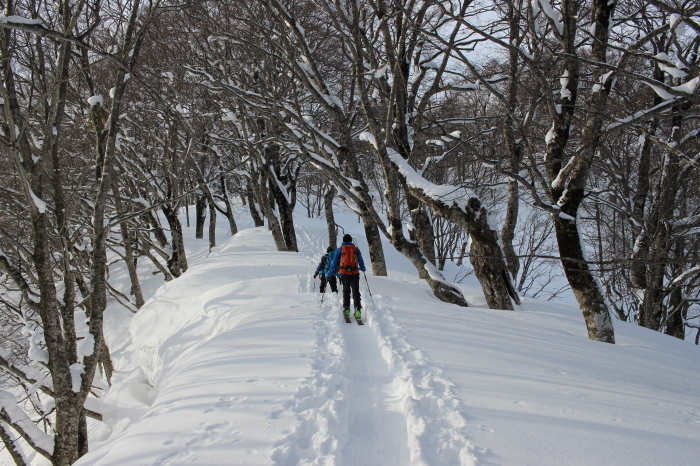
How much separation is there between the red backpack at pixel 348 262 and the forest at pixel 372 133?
130 centimetres

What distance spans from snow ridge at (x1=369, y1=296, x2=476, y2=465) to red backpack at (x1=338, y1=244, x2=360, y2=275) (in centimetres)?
224

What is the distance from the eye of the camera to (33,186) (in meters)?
4.38

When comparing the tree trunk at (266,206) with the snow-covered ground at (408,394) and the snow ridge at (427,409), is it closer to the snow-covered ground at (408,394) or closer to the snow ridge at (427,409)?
the snow-covered ground at (408,394)

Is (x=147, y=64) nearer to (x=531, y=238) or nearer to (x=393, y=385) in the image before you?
(x=393, y=385)

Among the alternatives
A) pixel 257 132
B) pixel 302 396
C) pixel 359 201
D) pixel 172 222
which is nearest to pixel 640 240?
pixel 359 201

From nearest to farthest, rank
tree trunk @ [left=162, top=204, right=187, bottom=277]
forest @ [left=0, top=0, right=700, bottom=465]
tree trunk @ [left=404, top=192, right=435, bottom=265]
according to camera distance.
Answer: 1. forest @ [left=0, top=0, right=700, bottom=465]
2. tree trunk @ [left=404, top=192, right=435, bottom=265]
3. tree trunk @ [left=162, top=204, right=187, bottom=277]

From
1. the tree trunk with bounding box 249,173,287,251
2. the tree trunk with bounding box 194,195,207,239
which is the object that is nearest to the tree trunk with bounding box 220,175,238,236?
the tree trunk with bounding box 194,195,207,239

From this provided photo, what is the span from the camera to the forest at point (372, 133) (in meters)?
4.41

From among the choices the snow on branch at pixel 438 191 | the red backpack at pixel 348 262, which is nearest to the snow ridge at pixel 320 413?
the red backpack at pixel 348 262

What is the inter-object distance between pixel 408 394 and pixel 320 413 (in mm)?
878

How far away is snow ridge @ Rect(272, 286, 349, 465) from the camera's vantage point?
2857 millimetres

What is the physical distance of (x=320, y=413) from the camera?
11.1ft

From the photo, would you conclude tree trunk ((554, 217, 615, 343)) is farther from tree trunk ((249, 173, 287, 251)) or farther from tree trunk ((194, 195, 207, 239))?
tree trunk ((194, 195, 207, 239))

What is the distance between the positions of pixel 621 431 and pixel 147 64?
12.5 metres
